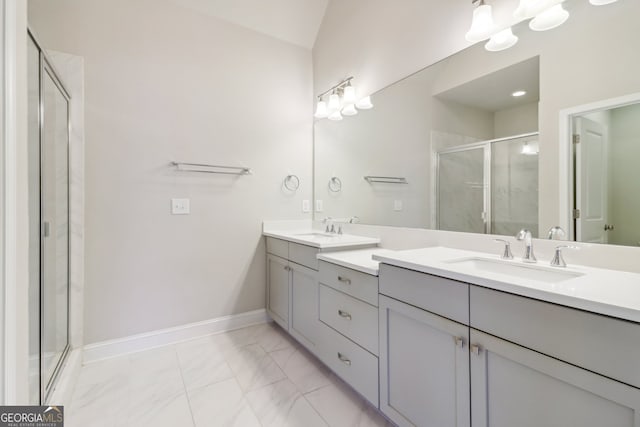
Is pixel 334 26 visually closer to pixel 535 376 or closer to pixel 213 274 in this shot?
pixel 213 274

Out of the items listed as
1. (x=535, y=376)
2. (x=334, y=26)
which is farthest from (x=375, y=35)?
(x=535, y=376)

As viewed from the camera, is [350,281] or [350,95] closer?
[350,281]

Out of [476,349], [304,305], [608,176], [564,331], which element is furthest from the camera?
[304,305]

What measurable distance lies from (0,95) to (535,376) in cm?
171

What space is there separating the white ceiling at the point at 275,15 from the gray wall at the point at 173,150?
0.07m

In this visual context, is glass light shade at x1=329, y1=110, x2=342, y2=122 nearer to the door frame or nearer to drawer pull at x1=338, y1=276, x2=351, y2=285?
drawer pull at x1=338, y1=276, x2=351, y2=285

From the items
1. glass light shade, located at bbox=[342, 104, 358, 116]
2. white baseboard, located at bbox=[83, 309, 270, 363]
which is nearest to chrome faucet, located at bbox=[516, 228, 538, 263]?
glass light shade, located at bbox=[342, 104, 358, 116]

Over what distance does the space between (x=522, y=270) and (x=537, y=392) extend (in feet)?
1.69

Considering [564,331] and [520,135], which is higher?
[520,135]

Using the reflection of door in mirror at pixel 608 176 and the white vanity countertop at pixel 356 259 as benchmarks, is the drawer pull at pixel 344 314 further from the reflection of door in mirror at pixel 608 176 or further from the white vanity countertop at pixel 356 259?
the reflection of door in mirror at pixel 608 176

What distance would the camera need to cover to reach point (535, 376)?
2.70 ft

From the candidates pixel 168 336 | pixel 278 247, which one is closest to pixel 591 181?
pixel 278 247

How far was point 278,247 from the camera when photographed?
236 cm

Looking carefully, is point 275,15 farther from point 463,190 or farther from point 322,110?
point 463,190
